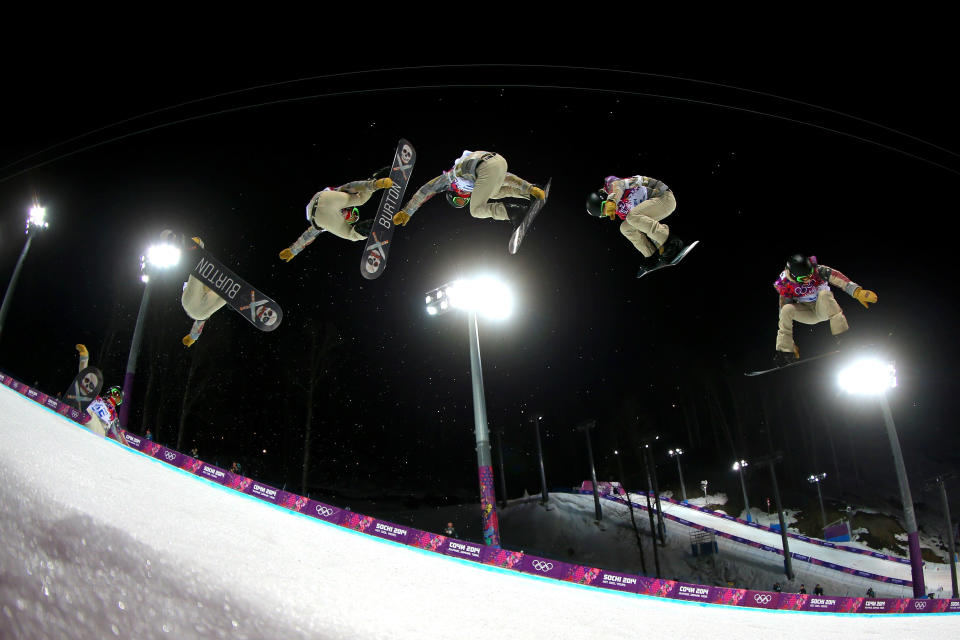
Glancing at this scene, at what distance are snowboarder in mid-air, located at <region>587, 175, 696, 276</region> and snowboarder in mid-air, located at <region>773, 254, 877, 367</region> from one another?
2831 millimetres

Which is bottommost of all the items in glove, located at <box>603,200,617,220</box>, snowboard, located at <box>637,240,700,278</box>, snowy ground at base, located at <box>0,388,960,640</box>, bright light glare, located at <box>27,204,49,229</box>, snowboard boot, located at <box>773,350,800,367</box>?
snowy ground at base, located at <box>0,388,960,640</box>

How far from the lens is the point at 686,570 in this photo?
2642cm

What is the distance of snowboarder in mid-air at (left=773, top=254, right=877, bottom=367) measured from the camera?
329 inches

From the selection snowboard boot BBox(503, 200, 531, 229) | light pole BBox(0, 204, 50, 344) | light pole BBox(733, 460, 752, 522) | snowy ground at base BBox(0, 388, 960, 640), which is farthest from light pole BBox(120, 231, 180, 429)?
light pole BBox(733, 460, 752, 522)

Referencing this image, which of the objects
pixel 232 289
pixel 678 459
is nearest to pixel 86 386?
pixel 232 289

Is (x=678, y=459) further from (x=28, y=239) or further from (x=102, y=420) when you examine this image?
(x=28, y=239)


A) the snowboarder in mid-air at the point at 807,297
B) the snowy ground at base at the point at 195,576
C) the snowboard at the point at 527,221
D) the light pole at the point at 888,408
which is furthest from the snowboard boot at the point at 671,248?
the light pole at the point at 888,408

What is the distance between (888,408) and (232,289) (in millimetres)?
16060

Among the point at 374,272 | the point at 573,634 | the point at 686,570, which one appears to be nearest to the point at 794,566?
the point at 686,570

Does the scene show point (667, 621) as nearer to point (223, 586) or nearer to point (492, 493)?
point (223, 586)

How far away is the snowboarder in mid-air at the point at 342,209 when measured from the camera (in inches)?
273

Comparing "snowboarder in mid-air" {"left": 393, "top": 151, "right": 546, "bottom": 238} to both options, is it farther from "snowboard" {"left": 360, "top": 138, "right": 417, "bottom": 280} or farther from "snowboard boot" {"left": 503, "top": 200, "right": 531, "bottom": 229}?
"snowboard" {"left": 360, "top": 138, "right": 417, "bottom": 280}

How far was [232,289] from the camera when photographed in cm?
795

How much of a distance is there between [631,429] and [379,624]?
35.5 metres
